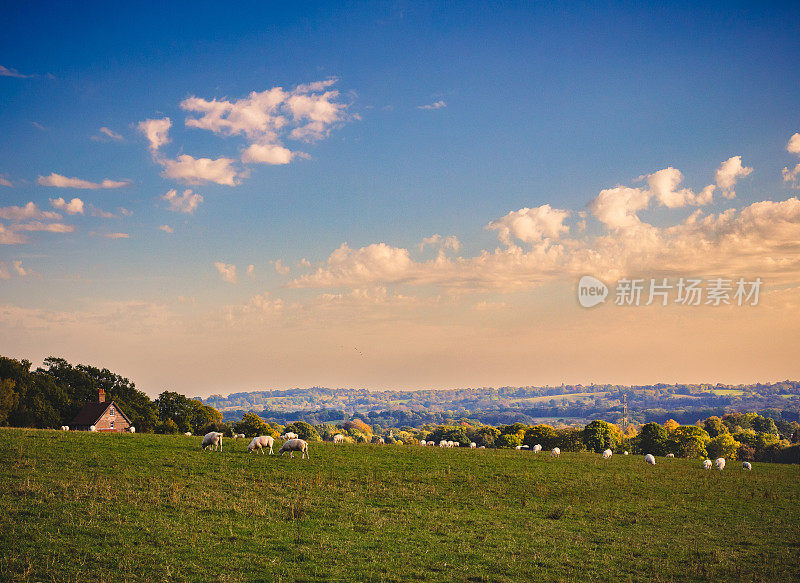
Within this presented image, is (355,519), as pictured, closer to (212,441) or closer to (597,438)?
(212,441)

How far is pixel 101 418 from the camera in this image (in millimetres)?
72688

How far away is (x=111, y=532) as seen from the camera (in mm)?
16469

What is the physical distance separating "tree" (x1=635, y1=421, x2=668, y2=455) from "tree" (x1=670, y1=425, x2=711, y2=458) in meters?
2.98

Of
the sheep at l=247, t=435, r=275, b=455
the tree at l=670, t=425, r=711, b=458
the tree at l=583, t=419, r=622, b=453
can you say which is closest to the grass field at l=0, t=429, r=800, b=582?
the sheep at l=247, t=435, r=275, b=455

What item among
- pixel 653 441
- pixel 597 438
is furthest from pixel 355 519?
pixel 653 441

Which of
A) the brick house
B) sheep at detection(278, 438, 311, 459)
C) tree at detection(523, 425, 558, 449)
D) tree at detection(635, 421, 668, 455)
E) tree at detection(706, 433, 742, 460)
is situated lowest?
tree at detection(706, 433, 742, 460)

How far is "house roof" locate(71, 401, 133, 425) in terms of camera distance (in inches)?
2864

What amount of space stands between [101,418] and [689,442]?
100 m

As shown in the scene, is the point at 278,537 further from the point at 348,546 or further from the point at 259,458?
the point at 259,458

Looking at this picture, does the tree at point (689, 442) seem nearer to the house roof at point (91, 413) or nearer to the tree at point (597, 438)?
the tree at point (597, 438)

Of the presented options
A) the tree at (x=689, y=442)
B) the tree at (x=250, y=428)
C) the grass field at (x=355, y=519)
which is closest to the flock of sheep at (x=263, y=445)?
the grass field at (x=355, y=519)

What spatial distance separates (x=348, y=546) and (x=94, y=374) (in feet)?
272

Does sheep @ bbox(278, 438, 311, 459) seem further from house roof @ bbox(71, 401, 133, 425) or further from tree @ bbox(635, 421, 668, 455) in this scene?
tree @ bbox(635, 421, 668, 455)

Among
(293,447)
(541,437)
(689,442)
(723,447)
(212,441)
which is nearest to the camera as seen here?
(293,447)
